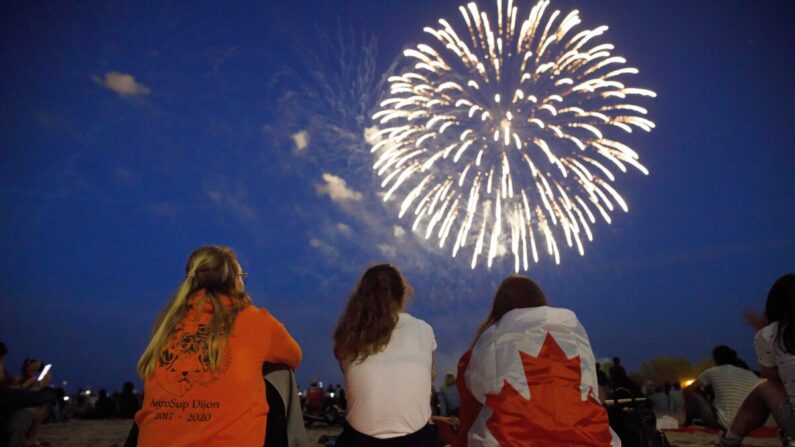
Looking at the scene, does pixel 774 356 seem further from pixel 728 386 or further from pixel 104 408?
pixel 104 408

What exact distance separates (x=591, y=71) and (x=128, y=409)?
1797 centimetres

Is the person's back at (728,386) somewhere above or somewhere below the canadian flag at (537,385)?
below

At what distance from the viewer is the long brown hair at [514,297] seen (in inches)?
163

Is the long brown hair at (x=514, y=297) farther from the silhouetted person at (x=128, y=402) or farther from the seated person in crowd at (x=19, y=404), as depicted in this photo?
the silhouetted person at (x=128, y=402)

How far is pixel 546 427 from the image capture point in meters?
3.30

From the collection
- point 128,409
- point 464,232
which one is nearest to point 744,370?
point 464,232

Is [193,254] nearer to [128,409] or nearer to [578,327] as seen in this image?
[578,327]

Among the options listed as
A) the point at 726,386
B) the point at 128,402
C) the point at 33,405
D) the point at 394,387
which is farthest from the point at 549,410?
the point at 128,402

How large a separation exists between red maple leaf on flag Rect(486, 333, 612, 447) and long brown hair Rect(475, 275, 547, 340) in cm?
64

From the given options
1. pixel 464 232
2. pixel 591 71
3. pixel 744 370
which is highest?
pixel 591 71

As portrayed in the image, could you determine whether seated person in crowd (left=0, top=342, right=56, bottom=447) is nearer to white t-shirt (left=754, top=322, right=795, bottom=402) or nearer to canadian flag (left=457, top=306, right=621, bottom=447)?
canadian flag (left=457, top=306, right=621, bottom=447)

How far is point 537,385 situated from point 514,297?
886mm

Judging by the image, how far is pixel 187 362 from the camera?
3.33m

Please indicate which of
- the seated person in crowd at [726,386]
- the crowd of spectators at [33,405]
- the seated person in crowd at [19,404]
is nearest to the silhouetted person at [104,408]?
the crowd of spectators at [33,405]
